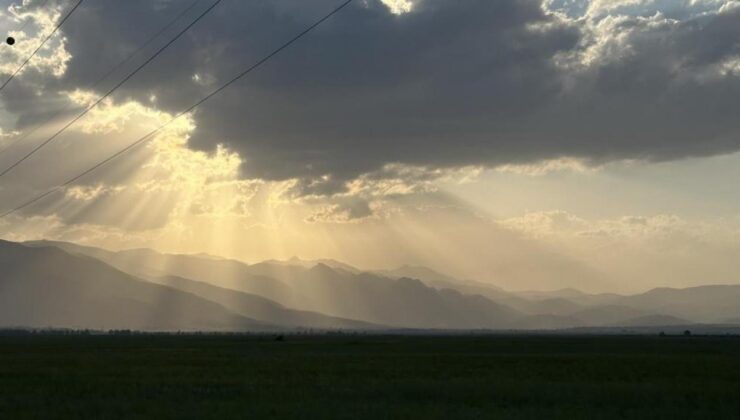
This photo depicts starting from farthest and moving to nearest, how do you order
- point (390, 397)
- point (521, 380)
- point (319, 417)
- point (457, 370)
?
point (457, 370) < point (521, 380) < point (390, 397) < point (319, 417)

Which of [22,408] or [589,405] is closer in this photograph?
[22,408]

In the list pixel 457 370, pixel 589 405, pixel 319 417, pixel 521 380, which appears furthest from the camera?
pixel 457 370

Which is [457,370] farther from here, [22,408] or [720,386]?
[22,408]

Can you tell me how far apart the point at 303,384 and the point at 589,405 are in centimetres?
1719

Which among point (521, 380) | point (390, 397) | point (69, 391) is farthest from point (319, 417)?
point (521, 380)

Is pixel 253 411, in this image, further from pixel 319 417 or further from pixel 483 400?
pixel 483 400

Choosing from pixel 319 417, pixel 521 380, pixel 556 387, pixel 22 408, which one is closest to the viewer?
pixel 319 417

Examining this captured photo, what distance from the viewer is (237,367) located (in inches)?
2810

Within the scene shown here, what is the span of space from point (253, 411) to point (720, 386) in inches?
1178

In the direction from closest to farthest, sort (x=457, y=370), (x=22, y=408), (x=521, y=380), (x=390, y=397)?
(x=22, y=408)
(x=390, y=397)
(x=521, y=380)
(x=457, y=370)

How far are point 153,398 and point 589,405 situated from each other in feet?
68.1

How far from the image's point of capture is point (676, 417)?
37.0 m

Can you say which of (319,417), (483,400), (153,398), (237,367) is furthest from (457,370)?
(319,417)

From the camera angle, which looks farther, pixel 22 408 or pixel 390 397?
pixel 390 397
